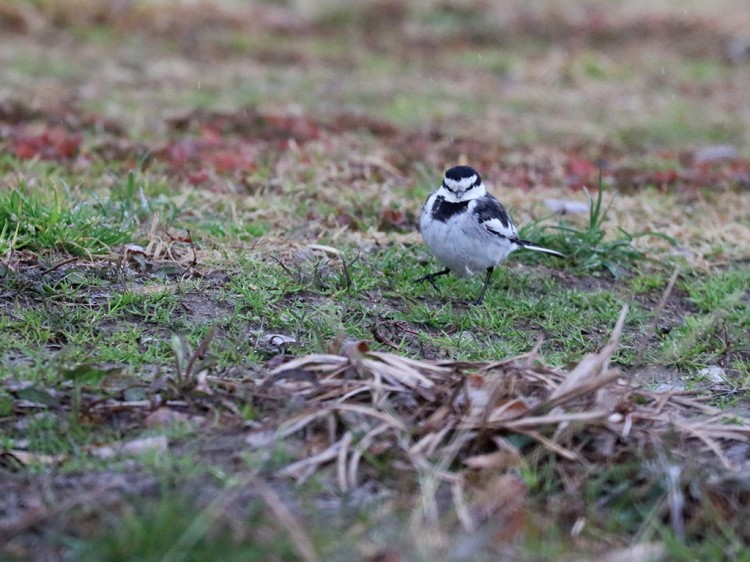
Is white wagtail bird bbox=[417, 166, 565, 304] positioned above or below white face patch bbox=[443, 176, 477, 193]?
below

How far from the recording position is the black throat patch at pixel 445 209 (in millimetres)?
5711

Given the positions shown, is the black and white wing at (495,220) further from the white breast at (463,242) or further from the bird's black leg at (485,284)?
the bird's black leg at (485,284)

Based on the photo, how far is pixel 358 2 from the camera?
605 inches

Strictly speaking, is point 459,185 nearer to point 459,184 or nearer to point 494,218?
point 459,184

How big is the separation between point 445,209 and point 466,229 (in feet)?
0.58

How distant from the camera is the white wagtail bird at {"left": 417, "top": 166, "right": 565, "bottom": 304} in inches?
223

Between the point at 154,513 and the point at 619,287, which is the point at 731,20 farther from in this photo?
the point at 154,513

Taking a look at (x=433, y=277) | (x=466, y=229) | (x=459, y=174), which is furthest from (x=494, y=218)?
(x=433, y=277)

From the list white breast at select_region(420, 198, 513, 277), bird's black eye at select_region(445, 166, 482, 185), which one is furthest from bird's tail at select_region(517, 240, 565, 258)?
bird's black eye at select_region(445, 166, 482, 185)

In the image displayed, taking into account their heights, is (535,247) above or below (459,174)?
below

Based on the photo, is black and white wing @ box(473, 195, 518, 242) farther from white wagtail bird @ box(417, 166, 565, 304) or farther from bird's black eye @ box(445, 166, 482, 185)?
bird's black eye @ box(445, 166, 482, 185)

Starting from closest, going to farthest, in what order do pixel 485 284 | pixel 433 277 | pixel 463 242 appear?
pixel 463 242 < pixel 485 284 < pixel 433 277

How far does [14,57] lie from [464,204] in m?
7.58

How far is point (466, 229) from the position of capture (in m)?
5.67
